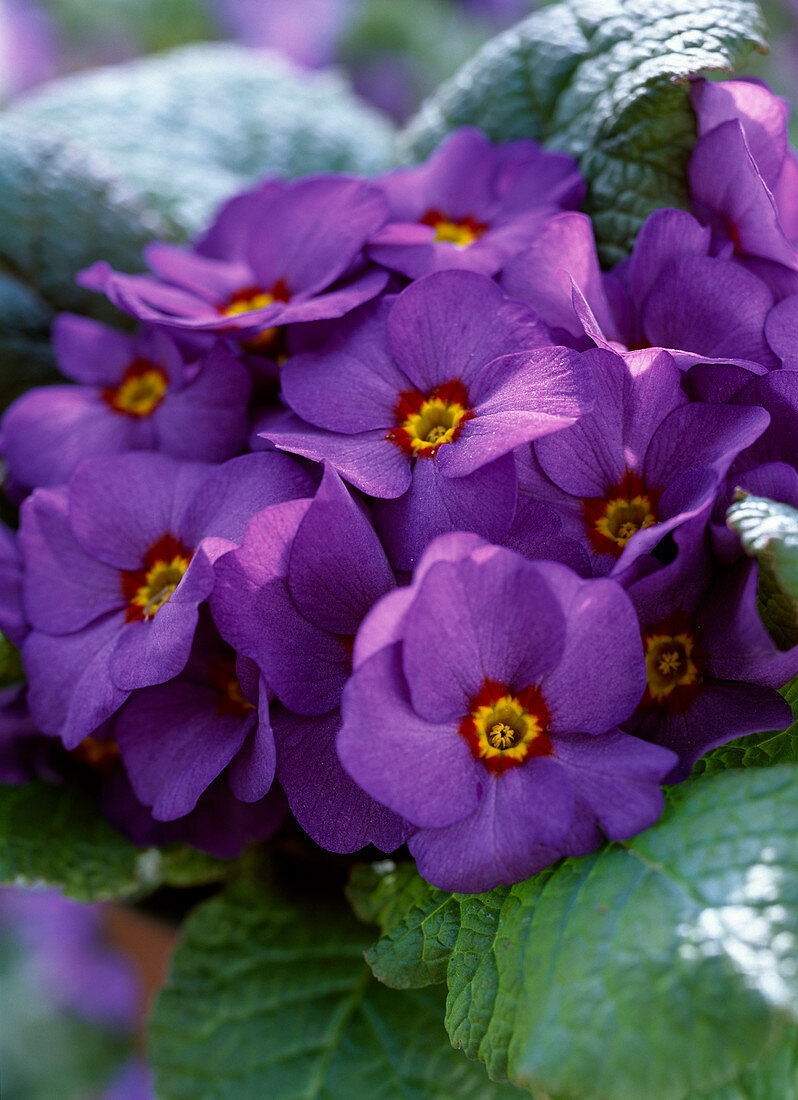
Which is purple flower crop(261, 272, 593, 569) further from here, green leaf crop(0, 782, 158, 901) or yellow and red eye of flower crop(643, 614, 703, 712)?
green leaf crop(0, 782, 158, 901)

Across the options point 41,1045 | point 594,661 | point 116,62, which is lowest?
point 41,1045

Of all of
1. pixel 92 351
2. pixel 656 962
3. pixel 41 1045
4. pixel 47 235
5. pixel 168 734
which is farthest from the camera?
pixel 41 1045

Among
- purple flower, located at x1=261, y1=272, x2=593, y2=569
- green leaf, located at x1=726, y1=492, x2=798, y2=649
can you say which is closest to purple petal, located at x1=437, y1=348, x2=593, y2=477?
purple flower, located at x1=261, y1=272, x2=593, y2=569

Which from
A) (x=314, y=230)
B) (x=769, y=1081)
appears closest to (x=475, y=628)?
(x=769, y=1081)

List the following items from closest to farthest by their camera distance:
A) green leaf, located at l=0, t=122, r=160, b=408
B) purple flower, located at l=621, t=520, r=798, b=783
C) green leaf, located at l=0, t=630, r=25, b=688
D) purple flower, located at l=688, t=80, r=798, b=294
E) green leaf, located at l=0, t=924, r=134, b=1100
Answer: purple flower, located at l=621, t=520, r=798, b=783
purple flower, located at l=688, t=80, r=798, b=294
green leaf, located at l=0, t=630, r=25, b=688
green leaf, located at l=0, t=122, r=160, b=408
green leaf, located at l=0, t=924, r=134, b=1100

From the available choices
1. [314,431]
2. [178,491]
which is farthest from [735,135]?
[178,491]

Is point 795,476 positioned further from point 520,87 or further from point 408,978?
point 520,87

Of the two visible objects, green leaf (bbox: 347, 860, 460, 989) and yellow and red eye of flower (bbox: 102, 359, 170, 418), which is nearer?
green leaf (bbox: 347, 860, 460, 989)

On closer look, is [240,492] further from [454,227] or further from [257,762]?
[454,227]
